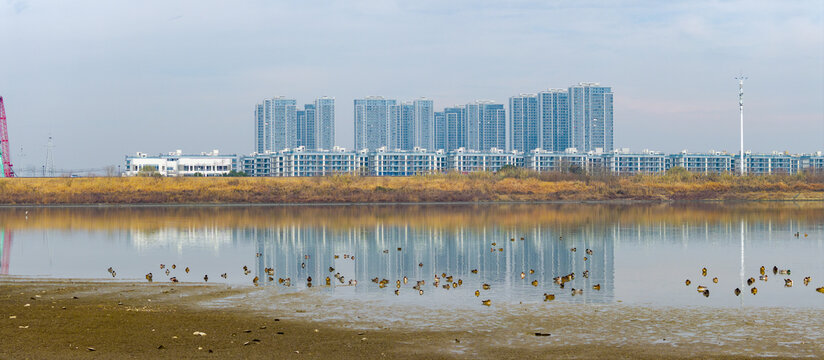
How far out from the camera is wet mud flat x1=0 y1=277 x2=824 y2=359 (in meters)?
12.8

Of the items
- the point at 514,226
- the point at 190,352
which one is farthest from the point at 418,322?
the point at 514,226

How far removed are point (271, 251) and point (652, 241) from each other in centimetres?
1687

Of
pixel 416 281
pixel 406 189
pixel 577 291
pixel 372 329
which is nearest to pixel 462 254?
pixel 416 281

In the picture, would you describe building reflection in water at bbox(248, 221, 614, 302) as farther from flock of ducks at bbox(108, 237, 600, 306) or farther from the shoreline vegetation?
the shoreline vegetation

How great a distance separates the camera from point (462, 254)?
98.7ft

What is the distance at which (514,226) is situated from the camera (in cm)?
4538

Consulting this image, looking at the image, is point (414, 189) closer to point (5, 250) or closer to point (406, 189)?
point (406, 189)

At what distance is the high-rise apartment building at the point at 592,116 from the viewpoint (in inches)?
7574

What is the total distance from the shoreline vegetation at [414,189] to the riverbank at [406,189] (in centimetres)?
10

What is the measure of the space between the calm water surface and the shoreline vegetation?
29.5 meters

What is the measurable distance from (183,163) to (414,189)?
9521cm

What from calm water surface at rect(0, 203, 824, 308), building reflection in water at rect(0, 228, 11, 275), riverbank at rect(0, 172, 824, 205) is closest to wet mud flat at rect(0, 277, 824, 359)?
calm water surface at rect(0, 203, 824, 308)

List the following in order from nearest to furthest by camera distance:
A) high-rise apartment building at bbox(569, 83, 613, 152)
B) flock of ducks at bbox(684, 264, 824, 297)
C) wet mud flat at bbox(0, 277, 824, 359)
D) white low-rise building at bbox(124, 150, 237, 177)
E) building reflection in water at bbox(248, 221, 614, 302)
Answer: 1. wet mud flat at bbox(0, 277, 824, 359)
2. flock of ducks at bbox(684, 264, 824, 297)
3. building reflection in water at bbox(248, 221, 614, 302)
4. white low-rise building at bbox(124, 150, 237, 177)
5. high-rise apartment building at bbox(569, 83, 613, 152)

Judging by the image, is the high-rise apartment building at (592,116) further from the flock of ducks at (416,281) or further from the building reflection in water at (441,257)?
the flock of ducks at (416,281)
